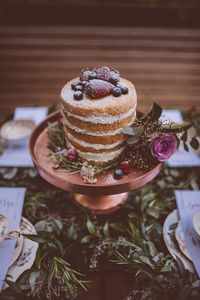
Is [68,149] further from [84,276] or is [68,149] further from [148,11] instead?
[148,11]

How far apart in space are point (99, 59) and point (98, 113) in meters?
2.82

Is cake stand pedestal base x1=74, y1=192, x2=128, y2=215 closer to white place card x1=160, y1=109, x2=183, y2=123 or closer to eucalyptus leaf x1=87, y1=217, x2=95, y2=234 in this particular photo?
eucalyptus leaf x1=87, y1=217, x2=95, y2=234

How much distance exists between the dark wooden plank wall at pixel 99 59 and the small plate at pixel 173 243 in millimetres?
1674

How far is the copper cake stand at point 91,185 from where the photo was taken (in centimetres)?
106

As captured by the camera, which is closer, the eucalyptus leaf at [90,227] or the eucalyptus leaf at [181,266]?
the eucalyptus leaf at [181,266]

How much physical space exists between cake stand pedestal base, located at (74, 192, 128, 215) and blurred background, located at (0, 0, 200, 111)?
1.64 m

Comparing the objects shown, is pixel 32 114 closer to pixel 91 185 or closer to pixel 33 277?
pixel 91 185

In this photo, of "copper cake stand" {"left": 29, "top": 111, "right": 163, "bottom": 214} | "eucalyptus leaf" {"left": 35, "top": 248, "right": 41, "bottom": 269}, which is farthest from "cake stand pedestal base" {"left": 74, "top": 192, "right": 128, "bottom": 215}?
"eucalyptus leaf" {"left": 35, "top": 248, "right": 41, "bottom": 269}

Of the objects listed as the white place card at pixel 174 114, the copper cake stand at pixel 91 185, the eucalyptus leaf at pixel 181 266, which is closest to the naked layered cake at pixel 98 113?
the copper cake stand at pixel 91 185

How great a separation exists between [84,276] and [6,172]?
2.24 ft

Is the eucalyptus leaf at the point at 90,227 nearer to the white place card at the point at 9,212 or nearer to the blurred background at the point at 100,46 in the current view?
the white place card at the point at 9,212

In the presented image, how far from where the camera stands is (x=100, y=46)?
155 inches

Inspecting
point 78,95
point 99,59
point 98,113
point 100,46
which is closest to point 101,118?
point 98,113

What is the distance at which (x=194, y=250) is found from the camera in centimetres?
104
